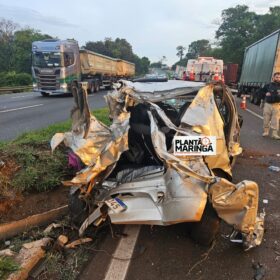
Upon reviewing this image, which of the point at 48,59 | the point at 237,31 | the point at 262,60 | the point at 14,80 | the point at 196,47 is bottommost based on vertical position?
the point at 14,80

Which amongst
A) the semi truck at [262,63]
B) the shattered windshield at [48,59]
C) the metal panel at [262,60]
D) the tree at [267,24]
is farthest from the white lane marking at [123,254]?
the tree at [267,24]

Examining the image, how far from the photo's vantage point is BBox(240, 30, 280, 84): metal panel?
17.2 meters

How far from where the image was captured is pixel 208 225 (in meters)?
3.26

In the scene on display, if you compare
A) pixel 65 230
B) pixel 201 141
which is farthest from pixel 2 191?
pixel 201 141

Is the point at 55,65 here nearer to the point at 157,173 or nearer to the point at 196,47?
the point at 157,173

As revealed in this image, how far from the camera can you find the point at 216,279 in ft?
9.39

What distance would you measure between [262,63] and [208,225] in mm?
18112

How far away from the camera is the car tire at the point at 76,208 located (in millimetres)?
3652

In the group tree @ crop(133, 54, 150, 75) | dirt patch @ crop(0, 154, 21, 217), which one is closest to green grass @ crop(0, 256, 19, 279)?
dirt patch @ crop(0, 154, 21, 217)

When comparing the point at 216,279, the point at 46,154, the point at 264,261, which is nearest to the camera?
the point at 216,279

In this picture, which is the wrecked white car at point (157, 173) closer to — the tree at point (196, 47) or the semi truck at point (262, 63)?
the semi truck at point (262, 63)

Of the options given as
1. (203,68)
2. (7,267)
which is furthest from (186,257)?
(203,68)

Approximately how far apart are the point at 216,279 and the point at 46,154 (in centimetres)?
350

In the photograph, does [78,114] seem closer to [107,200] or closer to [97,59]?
[107,200]
